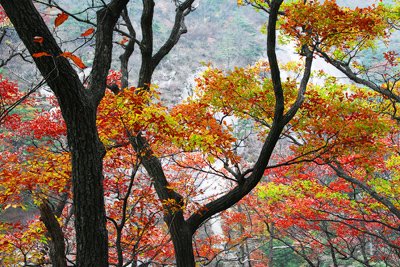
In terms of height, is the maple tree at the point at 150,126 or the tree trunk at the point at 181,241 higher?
the maple tree at the point at 150,126

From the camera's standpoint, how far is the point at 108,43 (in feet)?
7.08

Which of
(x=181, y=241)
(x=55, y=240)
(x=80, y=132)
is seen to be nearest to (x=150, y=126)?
(x=80, y=132)

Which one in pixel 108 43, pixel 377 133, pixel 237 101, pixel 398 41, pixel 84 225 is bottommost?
pixel 84 225

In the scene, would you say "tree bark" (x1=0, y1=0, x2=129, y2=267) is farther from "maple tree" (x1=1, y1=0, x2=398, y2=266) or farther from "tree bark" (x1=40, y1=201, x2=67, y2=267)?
"tree bark" (x1=40, y1=201, x2=67, y2=267)

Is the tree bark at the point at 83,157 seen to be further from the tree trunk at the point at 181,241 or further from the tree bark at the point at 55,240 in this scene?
the tree trunk at the point at 181,241

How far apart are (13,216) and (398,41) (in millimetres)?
41564

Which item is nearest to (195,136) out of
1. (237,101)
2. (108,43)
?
(108,43)

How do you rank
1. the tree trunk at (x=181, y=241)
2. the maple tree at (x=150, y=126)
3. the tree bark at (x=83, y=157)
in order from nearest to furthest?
the tree bark at (x=83, y=157) < the maple tree at (x=150, y=126) < the tree trunk at (x=181, y=241)

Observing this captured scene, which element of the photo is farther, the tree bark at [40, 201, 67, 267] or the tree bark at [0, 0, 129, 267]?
the tree bark at [40, 201, 67, 267]

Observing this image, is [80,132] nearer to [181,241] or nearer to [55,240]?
[55,240]

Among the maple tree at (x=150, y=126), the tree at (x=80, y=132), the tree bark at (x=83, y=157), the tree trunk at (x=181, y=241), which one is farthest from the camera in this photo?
the tree trunk at (x=181, y=241)

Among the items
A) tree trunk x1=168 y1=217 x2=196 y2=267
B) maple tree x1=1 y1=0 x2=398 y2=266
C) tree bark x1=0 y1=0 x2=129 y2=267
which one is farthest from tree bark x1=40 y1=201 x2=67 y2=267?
tree trunk x1=168 y1=217 x2=196 y2=267

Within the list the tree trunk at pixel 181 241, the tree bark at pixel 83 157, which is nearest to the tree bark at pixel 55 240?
the tree bark at pixel 83 157

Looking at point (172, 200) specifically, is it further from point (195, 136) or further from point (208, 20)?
point (208, 20)
